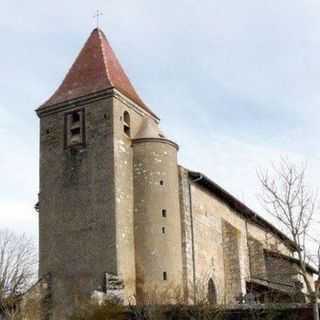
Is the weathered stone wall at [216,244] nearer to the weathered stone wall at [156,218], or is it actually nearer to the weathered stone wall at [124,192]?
the weathered stone wall at [156,218]

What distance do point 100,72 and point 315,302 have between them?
1913cm

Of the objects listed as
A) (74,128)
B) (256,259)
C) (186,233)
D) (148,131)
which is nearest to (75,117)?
(74,128)

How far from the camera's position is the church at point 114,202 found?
29.0 meters

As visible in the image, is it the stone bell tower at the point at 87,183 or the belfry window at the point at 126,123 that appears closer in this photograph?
the stone bell tower at the point at 87,183

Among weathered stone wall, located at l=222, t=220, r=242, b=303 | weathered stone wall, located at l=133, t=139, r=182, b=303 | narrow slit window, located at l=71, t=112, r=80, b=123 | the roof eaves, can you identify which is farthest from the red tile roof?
weathered stone wall, located at l=222, t=220, r=242, b=303

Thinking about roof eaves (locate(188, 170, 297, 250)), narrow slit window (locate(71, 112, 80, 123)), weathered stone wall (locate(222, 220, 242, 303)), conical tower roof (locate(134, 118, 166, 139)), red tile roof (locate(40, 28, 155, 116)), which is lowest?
weathered stone wall (locate(222, 220, 242, 303))

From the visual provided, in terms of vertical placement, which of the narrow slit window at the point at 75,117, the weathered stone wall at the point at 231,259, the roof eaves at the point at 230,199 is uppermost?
the narrow slit window at the point at 75,117

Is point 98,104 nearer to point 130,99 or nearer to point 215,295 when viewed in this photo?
point 130,99

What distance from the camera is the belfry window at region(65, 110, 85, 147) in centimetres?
3148

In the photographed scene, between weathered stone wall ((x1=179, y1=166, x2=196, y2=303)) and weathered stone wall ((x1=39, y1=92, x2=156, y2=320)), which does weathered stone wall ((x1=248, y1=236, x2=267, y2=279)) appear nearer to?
weathered stone wall ((x1=179, y1=166, x2=196, y2=303))

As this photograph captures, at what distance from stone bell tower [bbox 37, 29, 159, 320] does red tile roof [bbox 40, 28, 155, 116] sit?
7 centimetres

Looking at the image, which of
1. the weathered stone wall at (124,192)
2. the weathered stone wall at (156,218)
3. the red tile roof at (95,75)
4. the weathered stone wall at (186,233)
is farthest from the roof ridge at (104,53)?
the weathered stone wall at (186,233)

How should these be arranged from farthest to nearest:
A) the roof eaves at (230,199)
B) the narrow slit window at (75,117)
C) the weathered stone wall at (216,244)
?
the roof eaves at (230,199) < the narrow slit window at (75,117) < the weathered stone wall at (216,244)

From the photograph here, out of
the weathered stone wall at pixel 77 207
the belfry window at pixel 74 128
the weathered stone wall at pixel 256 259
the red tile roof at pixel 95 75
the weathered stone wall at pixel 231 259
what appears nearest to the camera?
the weathered stone wall at pixel 77 207
